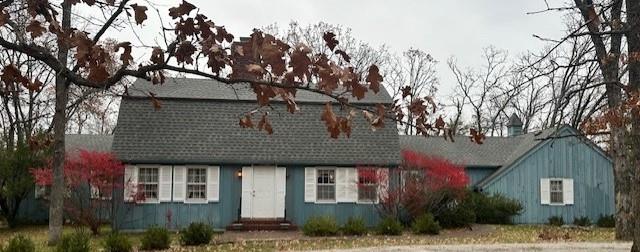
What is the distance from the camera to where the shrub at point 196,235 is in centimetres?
1858

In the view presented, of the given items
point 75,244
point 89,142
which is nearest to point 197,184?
point 75,244

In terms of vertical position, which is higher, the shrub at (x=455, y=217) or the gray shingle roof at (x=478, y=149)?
the gray shingle roof at (x=478, y=149)

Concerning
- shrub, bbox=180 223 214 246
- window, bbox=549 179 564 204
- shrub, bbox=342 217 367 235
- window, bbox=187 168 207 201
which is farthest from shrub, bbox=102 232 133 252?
window, bbox=549 179 564 204

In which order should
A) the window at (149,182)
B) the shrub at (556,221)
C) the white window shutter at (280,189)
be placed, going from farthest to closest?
the shrub at (556,221) → the white window shutter at (280,189) → the window at (149,182)

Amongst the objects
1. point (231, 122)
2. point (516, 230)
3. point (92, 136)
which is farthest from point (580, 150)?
point (92, 136)

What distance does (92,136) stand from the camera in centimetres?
3444

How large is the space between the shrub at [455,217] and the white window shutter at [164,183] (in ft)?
33.0

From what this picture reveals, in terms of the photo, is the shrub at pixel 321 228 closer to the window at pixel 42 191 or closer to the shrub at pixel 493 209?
the shrub at pixel 493 209

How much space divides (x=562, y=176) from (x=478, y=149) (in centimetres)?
484

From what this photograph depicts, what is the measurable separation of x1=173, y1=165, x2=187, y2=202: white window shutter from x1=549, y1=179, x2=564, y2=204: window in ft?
52.0

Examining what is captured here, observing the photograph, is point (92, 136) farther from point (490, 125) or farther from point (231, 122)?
point (490, 125)

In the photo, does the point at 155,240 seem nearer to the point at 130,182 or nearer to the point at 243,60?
the point at 130,182

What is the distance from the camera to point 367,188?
2477cm

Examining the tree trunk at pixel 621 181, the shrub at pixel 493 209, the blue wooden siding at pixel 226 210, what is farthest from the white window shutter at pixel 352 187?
the tree trunk at pixel 621 181
